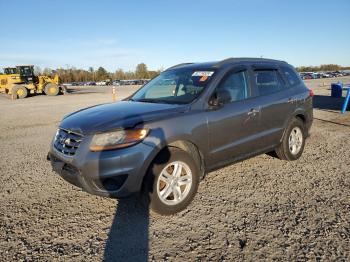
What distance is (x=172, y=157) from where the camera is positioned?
367cm

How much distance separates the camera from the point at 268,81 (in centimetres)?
521

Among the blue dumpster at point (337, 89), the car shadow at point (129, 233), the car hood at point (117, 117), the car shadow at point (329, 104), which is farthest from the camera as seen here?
the blue dumpster at point (337, 89)

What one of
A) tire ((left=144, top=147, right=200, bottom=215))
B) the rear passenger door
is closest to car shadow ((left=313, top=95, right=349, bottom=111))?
the rear passenger door

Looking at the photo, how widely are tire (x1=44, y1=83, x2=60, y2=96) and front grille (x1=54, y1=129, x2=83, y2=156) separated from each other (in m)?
28.4

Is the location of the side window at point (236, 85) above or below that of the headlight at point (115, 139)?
above

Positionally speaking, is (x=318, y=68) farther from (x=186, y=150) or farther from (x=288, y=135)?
(x=186, y=150)

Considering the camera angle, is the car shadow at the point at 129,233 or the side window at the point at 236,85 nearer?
the car shadow at the point at 129,233

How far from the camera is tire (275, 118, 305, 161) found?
547cm

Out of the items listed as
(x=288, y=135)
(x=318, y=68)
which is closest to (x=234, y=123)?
(x=288, y=135)

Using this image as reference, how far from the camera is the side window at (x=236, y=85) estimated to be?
449 cm

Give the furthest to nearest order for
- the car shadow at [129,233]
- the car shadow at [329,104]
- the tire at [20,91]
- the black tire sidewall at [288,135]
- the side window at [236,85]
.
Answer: the tire at [20,91], the car shadow at [329,104], the black tire sidewall at [288,135], the side window at [236,85], the car shadow at [129,233]

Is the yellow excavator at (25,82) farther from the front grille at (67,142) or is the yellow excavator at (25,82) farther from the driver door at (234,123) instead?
the driver door at (234,123)

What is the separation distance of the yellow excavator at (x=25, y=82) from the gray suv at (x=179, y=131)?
2698cm

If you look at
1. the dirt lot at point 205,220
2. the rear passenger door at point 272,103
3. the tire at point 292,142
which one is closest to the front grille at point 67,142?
the dirt lot at point 205,220
